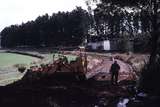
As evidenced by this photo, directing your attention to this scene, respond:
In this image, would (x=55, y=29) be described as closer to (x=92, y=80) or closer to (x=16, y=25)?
(x=16, y=25)

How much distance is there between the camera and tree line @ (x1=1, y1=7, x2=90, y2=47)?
439 feet

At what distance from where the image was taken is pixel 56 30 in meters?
142

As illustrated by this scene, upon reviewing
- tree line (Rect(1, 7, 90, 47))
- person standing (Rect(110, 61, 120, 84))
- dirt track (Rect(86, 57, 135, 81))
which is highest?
tree line (Rect(1, 7, 90, 47))

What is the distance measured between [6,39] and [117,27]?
71215 millimetres

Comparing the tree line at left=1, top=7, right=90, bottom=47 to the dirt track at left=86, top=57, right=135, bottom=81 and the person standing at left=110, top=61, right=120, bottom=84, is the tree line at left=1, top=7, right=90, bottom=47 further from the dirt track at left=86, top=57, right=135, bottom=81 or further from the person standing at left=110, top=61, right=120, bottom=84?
the person standing at left=110, top=61, right=120, bottom=84

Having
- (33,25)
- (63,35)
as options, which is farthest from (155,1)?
(33,25)

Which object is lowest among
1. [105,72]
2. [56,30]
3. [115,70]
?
[105,72]

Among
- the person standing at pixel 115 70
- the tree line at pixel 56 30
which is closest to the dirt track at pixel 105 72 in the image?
the person standing at pixel 115 70

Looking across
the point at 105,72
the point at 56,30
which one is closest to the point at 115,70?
the point at 105,72

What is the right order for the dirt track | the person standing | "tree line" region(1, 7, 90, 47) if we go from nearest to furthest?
the person standing → the dirt track → "tree line" region(1, 7, 90, 47)

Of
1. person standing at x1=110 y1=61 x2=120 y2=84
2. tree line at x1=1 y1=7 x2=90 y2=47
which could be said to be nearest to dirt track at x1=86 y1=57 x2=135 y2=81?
person standing at x1=110 y1=61 x2=120 y2=84

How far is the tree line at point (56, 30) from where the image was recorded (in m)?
134

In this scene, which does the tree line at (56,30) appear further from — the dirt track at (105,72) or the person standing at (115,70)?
the person standing at (115,70)

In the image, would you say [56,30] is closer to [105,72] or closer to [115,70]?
[105,72]
